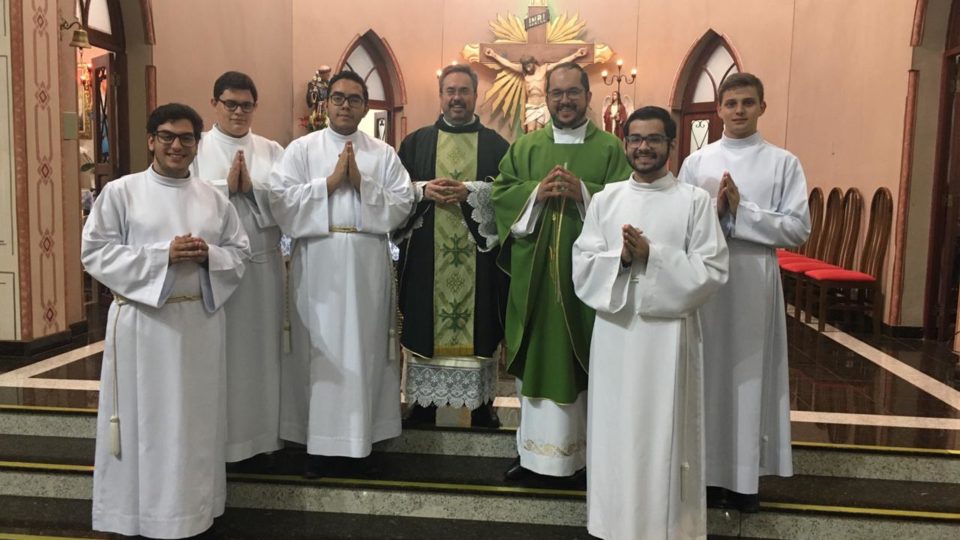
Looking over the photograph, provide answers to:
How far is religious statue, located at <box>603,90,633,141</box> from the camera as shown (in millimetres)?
10016

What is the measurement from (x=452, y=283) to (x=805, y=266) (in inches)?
189

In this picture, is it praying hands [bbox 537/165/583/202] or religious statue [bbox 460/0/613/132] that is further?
religious statue [bbox 460/0/613/132]

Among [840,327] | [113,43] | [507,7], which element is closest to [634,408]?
[840,327]

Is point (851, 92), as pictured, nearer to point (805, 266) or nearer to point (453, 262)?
point (805, 266)

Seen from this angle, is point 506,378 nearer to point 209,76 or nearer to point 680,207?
point 680,207

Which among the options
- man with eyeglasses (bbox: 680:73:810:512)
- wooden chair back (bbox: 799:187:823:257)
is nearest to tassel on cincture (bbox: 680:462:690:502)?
man with eyeglasses (bbox: 680:73:810:512)

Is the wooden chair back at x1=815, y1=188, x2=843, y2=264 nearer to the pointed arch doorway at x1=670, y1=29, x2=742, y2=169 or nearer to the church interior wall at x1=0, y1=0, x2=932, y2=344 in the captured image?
the church interior wall at x1=0, y1=0, x2=932, y2=344

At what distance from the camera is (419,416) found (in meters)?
4.11

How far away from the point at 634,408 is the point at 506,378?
7.94 feet

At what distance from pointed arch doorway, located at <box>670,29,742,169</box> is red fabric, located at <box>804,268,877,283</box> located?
3623mm

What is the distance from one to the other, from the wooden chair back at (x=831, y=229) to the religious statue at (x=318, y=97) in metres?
5.53

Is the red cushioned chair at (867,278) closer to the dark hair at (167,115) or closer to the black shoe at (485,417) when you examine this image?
the black shoe at (485,417)

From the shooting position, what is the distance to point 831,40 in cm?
841

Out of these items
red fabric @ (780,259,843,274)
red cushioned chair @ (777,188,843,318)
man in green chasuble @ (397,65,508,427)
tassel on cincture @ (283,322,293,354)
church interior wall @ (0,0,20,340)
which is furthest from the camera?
red cushioned chair @ (777,188,843,318)
